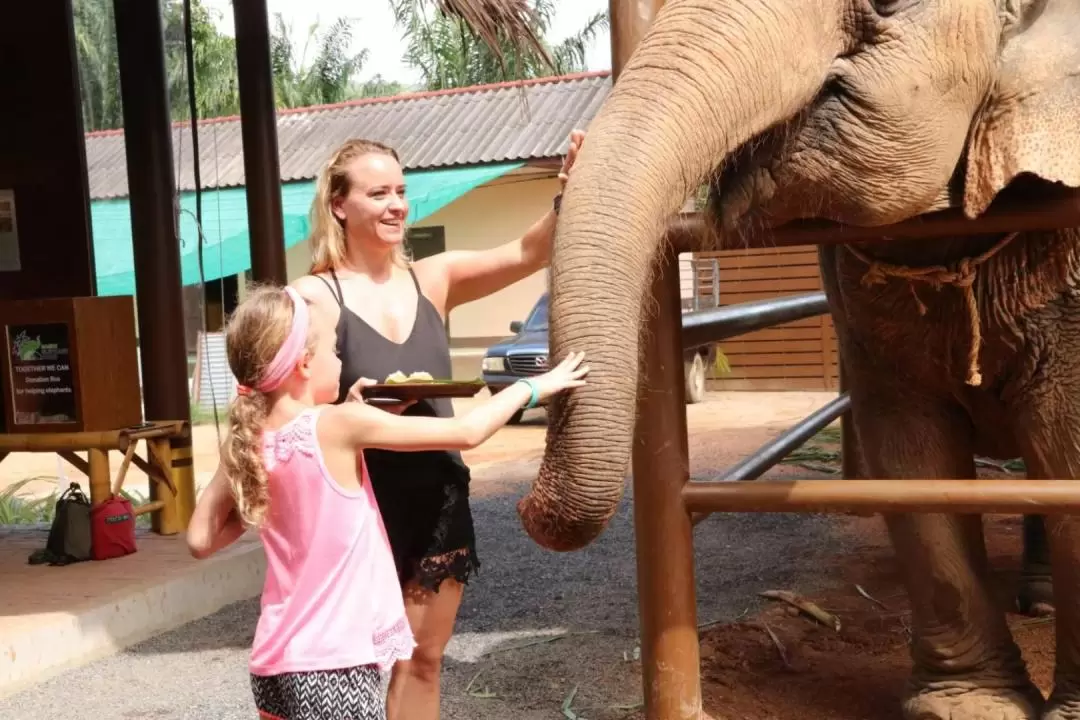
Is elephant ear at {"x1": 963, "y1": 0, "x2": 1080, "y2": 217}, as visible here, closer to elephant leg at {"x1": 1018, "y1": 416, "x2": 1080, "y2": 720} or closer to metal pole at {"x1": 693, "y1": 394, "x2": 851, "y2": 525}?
elephant leg at {"x1": 1018, "y1": 416, "x2": 1080, "y2": 720}

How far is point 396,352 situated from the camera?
2.92 m

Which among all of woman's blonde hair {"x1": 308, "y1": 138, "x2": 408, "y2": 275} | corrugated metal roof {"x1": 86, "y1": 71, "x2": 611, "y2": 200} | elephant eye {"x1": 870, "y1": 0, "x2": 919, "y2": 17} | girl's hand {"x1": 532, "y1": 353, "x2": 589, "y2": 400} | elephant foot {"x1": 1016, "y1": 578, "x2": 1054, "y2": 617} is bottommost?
elephant foot {"x1": 1016, "y1": 578, "x2": 1054, "y2": 617}

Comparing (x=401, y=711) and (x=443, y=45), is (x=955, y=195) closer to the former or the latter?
(x=401, y=711)

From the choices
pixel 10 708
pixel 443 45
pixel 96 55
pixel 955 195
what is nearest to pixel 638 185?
A: pixel 955 195

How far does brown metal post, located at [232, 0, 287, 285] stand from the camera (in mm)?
6340

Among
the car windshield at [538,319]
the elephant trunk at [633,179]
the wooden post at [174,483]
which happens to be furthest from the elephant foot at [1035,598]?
the car windshield at [538,319]

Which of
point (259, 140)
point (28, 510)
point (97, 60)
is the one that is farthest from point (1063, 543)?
point (28, 510)

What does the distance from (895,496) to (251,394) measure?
4.05 ft

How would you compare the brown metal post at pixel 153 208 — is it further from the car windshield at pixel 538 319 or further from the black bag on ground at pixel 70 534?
the car windshield at pixel 538 319

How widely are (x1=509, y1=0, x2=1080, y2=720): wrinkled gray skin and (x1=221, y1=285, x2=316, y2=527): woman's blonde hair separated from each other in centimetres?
52

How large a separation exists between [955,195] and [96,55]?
17.8ft

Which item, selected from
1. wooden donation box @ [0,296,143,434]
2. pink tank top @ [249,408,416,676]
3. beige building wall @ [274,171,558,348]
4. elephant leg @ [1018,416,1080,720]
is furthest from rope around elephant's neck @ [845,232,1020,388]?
beige building wall @ [274,171,558,348]

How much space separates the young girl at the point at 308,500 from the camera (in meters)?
2.46

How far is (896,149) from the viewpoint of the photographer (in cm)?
253
